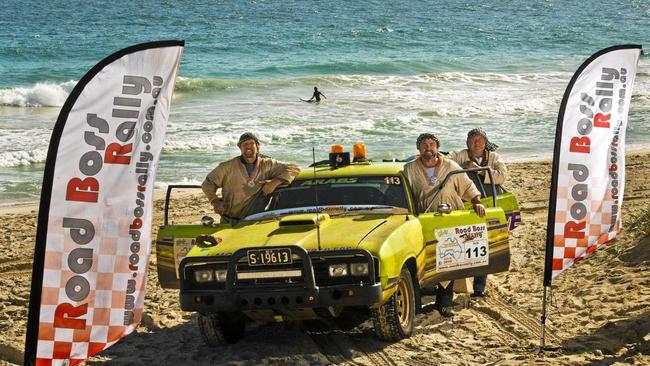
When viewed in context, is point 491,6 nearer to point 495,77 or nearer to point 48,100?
point 495,77

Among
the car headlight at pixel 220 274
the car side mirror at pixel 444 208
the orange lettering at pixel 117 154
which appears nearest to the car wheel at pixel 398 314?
the car side mirror at pixel 444 208

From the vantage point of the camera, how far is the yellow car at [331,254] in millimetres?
9365

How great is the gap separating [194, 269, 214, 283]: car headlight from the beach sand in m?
0.72

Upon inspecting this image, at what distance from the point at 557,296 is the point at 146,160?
5128 millimetres

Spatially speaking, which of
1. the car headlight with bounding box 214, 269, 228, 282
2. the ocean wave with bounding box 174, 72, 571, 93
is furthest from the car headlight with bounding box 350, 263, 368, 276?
the ocean wave with bounding box 174, 72, 571, 93

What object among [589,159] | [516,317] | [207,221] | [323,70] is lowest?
[516,317]

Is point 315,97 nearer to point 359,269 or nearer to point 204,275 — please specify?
point 204,275

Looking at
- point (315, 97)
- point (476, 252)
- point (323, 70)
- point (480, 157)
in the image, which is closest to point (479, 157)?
point (480, 157)

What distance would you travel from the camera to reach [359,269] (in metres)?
9.38

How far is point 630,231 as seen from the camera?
543 inches

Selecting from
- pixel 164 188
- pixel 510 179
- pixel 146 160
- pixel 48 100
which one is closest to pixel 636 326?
pixel 146 160

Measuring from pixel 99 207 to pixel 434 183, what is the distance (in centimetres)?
425

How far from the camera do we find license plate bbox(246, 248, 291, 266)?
938 centimetres

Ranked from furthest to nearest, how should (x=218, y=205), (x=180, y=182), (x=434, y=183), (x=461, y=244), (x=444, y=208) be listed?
1. (x=180, y=182)
2. (x=218, y=205)
3. (x=434, y=183)
4. (x=461, y=244)
5. (x=444, y=208)
